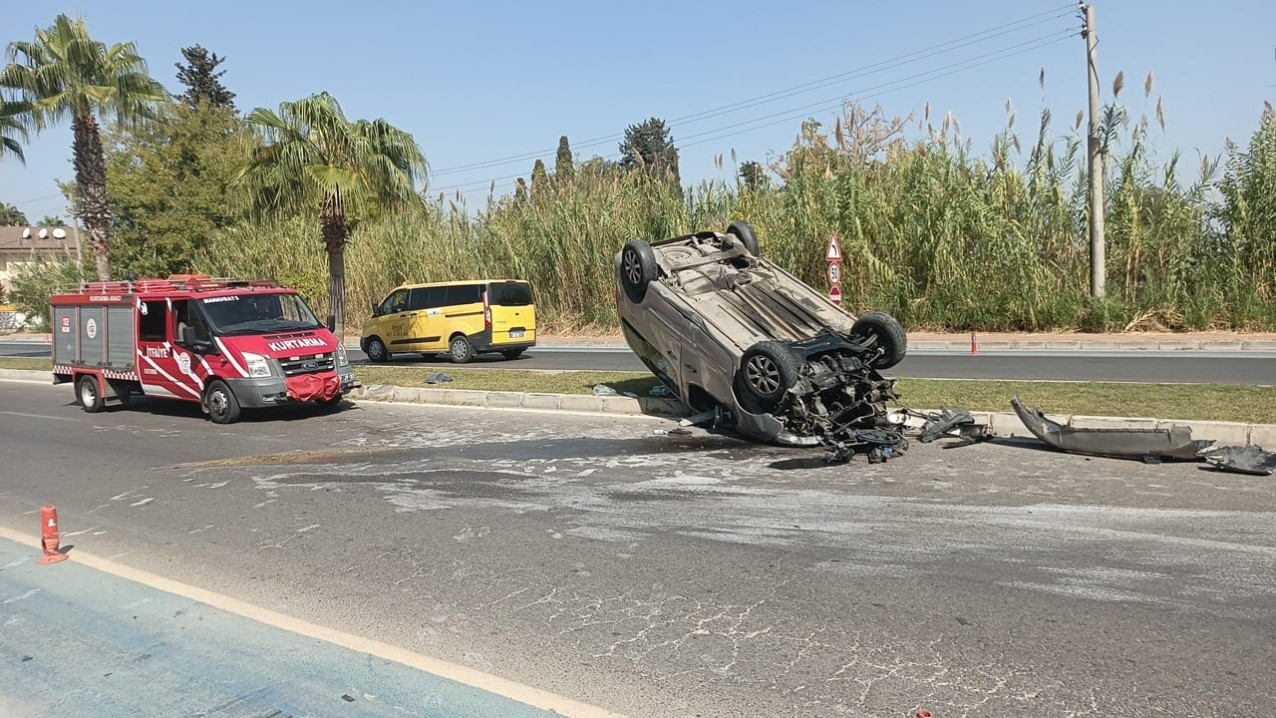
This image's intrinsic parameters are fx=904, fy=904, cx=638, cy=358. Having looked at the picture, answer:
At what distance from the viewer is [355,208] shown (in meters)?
18.3

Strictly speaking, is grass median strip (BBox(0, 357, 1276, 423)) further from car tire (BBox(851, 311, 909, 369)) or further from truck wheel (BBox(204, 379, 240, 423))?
truck wheel (BBox(204, 379, 240, 423))

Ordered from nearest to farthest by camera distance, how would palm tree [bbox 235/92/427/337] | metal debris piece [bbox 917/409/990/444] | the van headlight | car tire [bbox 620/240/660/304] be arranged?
metal debris piece [bbox 917/409/990/444] → car tire [bbox 620/240/660/304] → the van headlight → palm tree [bbox 235/92/427/337]

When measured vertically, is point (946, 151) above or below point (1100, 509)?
above

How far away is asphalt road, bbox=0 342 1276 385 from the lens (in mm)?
13008

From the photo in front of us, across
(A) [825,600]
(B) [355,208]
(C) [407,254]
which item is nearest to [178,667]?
(A) [825,600]

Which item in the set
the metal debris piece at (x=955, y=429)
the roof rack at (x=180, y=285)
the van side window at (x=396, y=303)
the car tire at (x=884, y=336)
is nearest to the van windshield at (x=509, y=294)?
the van side window at (x=396, y=303)

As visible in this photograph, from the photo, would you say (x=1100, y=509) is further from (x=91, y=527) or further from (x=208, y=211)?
(x=208, y=211)

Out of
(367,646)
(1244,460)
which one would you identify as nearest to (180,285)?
(367,646)

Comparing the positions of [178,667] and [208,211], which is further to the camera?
[208,211]

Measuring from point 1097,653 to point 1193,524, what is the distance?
248cm

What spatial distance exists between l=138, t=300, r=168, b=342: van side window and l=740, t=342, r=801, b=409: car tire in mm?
9076

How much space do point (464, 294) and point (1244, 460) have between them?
1699 cm

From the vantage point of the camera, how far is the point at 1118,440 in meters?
8.14

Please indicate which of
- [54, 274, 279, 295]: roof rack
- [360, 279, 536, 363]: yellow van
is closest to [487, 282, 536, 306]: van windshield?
[360, 279, 536, 363]: yellow van
